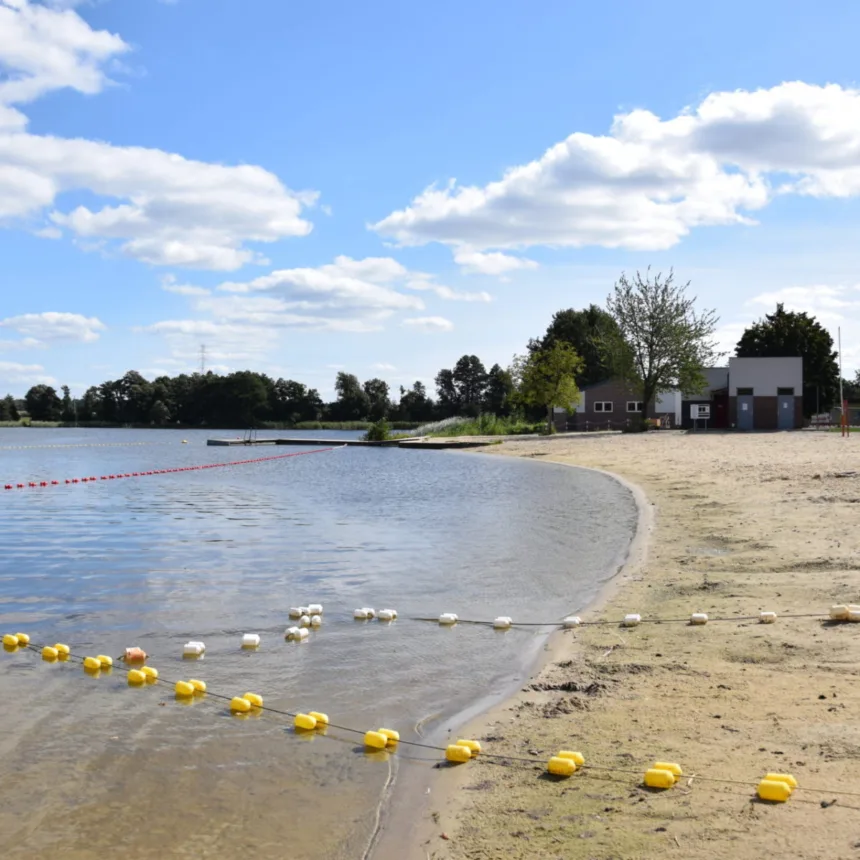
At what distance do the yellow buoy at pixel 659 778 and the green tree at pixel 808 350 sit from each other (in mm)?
74552

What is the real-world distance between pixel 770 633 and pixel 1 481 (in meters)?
32.7

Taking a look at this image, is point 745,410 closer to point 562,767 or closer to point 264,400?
point 562,767

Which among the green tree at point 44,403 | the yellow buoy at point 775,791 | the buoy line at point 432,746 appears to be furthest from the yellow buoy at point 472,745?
the green tree at point 44,403

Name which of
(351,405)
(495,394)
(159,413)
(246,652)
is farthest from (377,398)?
(246,652)

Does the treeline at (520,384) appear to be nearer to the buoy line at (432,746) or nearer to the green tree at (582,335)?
the green tree at (582,335)

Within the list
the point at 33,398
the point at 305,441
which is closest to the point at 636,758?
the point at 305,441

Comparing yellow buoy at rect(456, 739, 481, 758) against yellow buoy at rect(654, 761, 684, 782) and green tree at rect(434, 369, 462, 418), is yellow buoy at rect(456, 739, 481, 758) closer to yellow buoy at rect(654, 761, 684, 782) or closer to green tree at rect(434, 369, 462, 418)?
yellow buoy at rect(654, 761, 684, 782)

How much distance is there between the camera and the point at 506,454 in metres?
49.0

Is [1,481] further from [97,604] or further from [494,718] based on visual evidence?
[494,718]

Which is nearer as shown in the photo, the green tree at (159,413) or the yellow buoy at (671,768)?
the yellow buoy at (671,768)

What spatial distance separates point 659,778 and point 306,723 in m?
2.76

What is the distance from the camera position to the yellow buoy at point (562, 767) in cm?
527

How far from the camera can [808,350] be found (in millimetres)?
75750

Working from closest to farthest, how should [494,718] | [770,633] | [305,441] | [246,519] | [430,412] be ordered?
1. [494,718]
2. [770,633]
3. [246,519]
4. [305,441]
5. [430,412]
